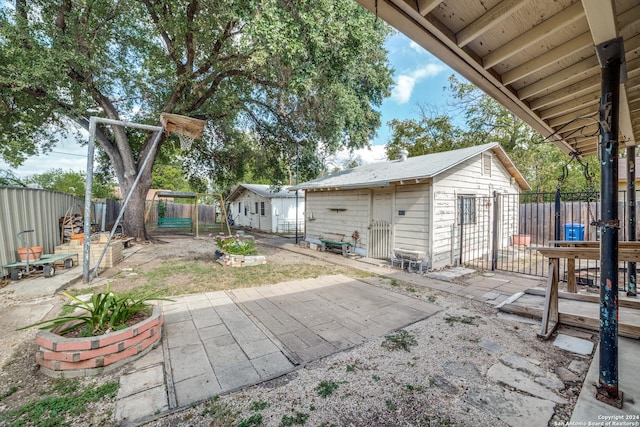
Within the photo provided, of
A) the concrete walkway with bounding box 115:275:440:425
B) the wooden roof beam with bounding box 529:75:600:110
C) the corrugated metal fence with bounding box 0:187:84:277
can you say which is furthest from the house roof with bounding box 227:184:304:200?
the wooden roof beam with bounding box 529:75:600:110

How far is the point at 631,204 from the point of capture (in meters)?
4.32

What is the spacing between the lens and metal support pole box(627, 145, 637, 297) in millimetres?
4039

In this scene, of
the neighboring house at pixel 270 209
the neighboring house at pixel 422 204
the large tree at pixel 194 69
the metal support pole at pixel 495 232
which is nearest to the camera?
the large tree at pixel 194 69

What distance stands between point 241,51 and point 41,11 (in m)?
6.36

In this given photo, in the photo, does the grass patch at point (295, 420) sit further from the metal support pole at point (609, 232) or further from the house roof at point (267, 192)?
the house roof at point (267, 192)

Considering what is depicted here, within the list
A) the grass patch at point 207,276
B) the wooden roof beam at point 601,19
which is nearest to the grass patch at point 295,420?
the wooden roof beam at point 601,19

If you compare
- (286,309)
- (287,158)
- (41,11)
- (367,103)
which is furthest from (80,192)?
(286,309)

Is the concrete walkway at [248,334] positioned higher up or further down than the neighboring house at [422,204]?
further down

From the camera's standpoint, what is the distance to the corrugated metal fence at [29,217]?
5.14m

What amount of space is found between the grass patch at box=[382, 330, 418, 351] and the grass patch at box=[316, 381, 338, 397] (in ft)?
3.01

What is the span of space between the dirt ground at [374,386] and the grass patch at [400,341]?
0.05 metres

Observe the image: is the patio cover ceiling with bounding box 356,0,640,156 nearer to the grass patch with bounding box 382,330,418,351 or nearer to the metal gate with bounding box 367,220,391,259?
the grass patch with bounding box 382,330,418,351

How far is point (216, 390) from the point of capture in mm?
2201

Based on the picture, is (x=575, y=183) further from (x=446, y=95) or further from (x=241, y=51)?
(x=241, y=51)
